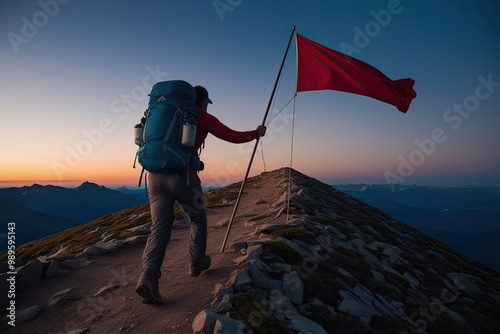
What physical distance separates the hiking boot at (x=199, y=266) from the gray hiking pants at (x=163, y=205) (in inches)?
48.7

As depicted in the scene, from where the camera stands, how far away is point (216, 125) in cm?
591

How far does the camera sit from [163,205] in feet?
18.7

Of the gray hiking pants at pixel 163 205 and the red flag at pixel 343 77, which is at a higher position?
the red flag at pixel 343 77

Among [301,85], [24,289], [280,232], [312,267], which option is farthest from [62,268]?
[301,85]

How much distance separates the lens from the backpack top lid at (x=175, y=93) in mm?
5582

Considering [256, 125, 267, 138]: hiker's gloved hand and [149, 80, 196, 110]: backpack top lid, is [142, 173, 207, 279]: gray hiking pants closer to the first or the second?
[149, 80, 196, 110]: backpack top lid

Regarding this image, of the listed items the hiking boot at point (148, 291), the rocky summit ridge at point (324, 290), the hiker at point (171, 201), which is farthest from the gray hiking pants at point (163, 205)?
the rocky summit ridge at point (324, 290)

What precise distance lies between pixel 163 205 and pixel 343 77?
702cm

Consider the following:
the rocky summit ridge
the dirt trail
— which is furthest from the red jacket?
the dirt trail

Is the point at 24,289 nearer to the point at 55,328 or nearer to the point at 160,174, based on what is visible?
the point at 55,328

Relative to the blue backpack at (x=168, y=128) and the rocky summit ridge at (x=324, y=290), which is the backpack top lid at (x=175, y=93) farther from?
the rocky summit ridge at (x=324, y=290)

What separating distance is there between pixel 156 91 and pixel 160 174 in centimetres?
179

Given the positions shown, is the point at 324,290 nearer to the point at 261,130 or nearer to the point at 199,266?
the point at 199,266

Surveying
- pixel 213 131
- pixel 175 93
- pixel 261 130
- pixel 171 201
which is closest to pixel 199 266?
pixel 171 201
